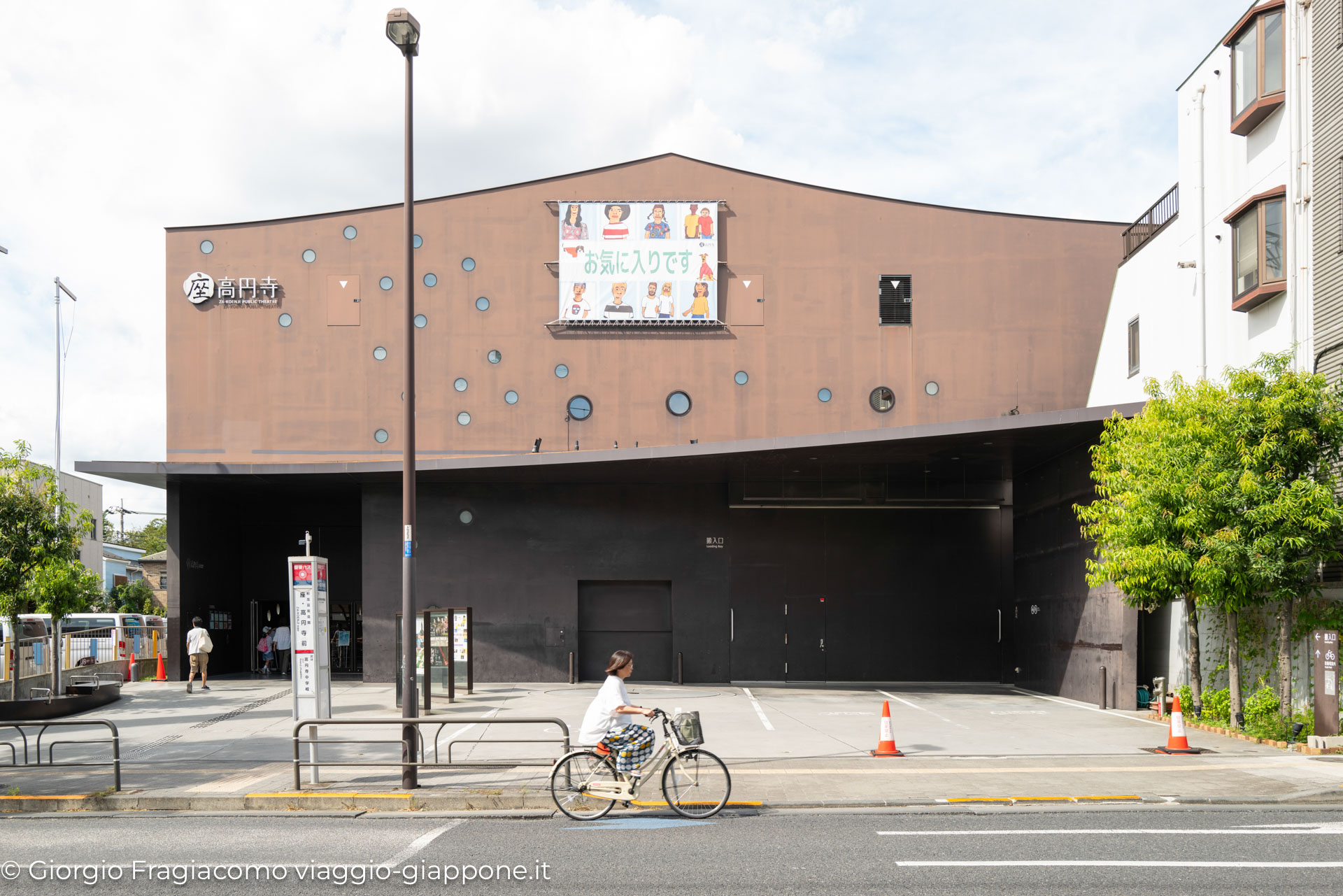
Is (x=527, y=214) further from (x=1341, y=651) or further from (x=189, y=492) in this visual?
(x=1341, y=651)

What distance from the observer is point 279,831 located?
36.0ft

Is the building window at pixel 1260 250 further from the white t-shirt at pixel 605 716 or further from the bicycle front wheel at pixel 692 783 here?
the white t-shirt at pixel 605 716

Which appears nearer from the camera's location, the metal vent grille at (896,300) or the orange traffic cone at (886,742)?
the orange traffic cone at (886,742)

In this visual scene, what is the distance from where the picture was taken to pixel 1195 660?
19859 mm

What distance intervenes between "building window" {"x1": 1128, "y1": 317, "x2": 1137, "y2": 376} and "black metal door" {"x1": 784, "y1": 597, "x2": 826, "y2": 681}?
10419 mm

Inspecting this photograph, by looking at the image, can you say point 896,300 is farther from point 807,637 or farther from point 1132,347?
point 807,637

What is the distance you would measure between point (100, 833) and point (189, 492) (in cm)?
2243

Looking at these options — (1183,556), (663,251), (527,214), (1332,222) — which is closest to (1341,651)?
(1183,556)

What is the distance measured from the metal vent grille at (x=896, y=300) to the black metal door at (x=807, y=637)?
8.72m

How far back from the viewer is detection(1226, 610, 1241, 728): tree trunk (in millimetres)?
18500

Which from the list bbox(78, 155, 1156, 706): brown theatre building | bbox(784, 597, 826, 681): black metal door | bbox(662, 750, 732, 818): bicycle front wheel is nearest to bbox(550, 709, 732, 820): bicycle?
bbox(662, 750, 732, 818): bicycle front wheel

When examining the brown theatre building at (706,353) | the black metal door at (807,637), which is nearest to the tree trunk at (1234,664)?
the brown theatre building at (706,353)

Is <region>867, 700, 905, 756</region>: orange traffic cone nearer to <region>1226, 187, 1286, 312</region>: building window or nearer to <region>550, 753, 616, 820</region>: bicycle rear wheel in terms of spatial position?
<region>550, 753, 616, 820</region>: bicycle rear wheel

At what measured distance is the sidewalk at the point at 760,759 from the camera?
41.2 ft
